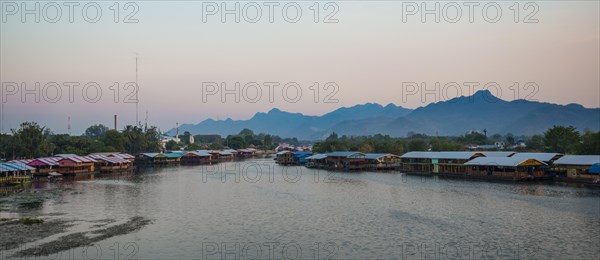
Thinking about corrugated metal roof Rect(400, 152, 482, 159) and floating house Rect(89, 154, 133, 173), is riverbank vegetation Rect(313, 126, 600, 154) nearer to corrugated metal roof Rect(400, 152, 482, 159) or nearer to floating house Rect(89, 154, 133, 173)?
corrugated metal roof Rect(400, 152, 482, 159)

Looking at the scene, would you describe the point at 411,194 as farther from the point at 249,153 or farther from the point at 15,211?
the point at 249,153

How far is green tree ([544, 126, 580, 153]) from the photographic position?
152 feet

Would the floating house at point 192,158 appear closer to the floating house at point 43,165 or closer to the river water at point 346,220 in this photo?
the floating house at point 43,165

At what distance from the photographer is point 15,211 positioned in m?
23.6

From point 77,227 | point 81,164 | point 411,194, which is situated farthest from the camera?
point 81,164

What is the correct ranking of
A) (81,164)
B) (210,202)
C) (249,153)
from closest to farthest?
(210,202) < (81,164) < (249,153)

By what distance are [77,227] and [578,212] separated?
24.5 metres

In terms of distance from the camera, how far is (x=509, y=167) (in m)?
38.5

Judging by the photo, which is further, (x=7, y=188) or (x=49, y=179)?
(x=49, y=179)

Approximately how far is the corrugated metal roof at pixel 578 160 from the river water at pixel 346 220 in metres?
3.69

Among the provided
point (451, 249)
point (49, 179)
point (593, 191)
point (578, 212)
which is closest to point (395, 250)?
point (451, 249)

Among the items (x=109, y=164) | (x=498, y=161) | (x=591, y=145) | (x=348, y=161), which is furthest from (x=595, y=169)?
(x=109, y=164)

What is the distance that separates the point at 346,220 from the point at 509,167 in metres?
22.7

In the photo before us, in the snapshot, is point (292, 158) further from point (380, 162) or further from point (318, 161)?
point (380, 162)
